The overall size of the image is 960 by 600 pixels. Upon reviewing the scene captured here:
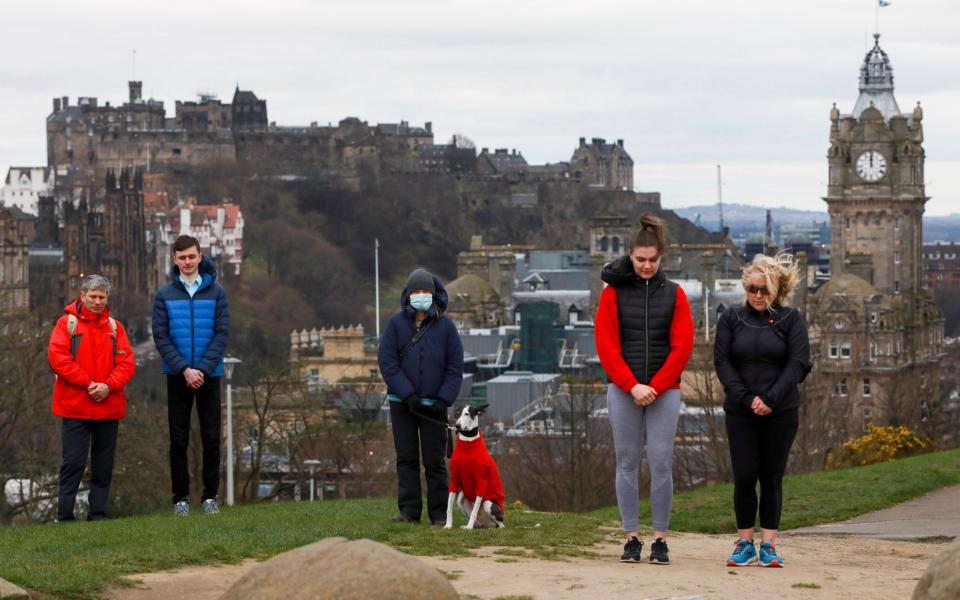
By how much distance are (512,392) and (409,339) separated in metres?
61.1

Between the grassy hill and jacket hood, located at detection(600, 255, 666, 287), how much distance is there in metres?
1.93

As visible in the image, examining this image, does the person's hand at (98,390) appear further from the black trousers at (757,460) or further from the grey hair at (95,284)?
the black trousers at (757,460)

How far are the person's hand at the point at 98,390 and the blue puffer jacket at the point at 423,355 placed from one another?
7.05 feet

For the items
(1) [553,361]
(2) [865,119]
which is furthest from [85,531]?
(2) [865,119]

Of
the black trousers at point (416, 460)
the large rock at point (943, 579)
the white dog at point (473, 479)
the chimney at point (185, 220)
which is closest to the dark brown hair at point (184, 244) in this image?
the black trousers at point (416, 460)

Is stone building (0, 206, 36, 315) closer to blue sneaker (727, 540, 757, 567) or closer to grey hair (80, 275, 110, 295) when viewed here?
grey hair (80, 275, 110, 295)

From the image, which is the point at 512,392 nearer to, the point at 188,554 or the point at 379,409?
the point at 379,409

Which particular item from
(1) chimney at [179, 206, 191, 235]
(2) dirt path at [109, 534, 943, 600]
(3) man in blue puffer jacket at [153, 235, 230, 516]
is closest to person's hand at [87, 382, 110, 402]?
(3) man in blue puffer jacket at [153, 235, 230, 516]

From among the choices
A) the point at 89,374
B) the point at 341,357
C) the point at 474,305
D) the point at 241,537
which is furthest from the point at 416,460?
the point at 474,305

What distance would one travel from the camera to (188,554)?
1406 centimetres

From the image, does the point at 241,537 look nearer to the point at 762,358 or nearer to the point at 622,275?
the point at 622,275

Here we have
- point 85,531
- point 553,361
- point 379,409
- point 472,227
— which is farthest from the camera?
point 472,227

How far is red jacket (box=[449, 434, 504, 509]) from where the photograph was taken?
15.6 meters

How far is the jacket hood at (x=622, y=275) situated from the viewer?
46.4 ft
